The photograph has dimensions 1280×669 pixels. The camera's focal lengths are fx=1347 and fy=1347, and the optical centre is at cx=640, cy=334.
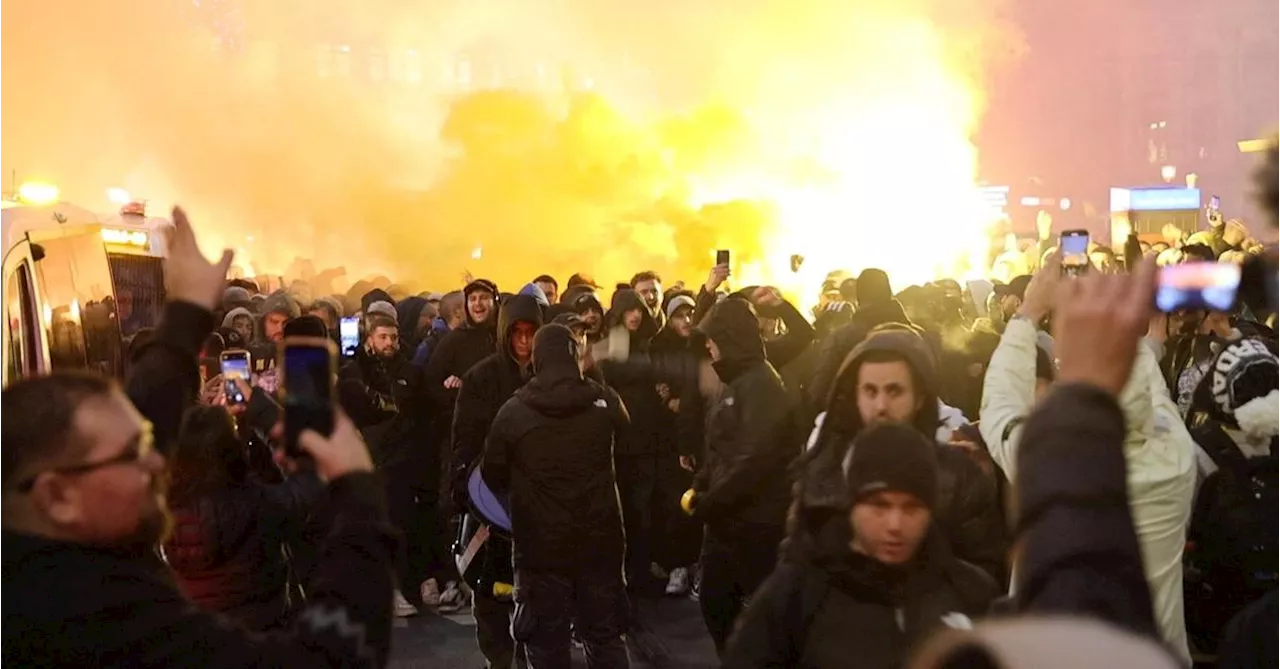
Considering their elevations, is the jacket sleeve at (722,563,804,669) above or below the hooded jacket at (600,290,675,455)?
above

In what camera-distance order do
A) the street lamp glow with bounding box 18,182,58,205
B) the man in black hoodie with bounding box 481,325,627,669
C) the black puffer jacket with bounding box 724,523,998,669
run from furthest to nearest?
the street lamp glow with bounding box 18,182,58,205, the man in black hoodie with bounding box 481,325,627,669, the black puffer jacket with bounding box 724,523,998,669

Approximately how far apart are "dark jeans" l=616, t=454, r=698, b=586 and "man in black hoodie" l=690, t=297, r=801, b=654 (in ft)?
9.37

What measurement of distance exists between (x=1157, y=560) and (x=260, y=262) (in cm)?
2395

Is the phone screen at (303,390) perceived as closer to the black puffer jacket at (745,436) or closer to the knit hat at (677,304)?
the black puffer jacket at (745,436)

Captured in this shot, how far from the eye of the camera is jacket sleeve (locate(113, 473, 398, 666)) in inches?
82.0

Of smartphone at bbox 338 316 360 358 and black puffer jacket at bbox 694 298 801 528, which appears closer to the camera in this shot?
black puffer jacket at bbox 694 298 801 528

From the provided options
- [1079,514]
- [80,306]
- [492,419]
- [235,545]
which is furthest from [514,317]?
[1079,514]

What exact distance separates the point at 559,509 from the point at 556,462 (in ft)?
0.66

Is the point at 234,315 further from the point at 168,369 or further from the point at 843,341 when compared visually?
the point at 168,369

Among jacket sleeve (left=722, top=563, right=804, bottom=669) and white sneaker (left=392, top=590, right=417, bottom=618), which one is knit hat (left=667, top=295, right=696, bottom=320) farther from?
jacket sleeve (left=722, top=563, right=804, bottom=669)

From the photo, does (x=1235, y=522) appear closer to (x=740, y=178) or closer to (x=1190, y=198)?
(x=740, y=178)

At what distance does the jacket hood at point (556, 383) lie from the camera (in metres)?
5.73

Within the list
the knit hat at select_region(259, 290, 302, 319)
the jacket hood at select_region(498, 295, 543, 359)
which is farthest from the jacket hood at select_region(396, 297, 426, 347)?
the jacket hood at select_region(498, 295, 543, 359)

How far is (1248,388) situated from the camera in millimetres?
4844
